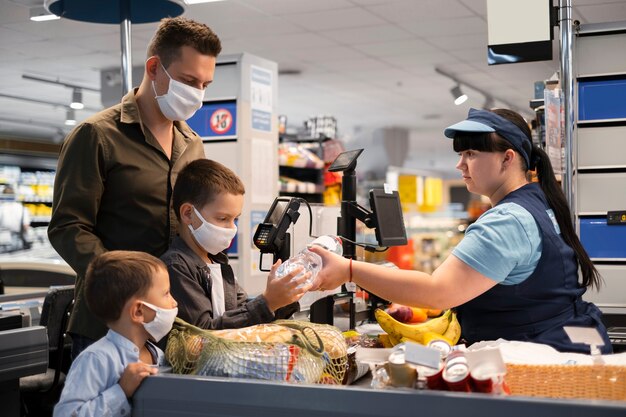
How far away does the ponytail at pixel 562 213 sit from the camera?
2.19m

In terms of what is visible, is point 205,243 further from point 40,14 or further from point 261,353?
point 40,14

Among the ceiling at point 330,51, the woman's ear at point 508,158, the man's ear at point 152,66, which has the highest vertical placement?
the ceiling at point 330,51

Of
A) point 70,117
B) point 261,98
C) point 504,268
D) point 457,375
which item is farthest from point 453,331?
point 70,117

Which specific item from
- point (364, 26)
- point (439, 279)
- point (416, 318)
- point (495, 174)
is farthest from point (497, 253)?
point (364, 26)

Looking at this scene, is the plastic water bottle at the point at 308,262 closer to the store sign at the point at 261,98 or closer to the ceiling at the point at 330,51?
the store sign at the point at 261,98

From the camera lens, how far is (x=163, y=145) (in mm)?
2398

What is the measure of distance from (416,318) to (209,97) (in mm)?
4256

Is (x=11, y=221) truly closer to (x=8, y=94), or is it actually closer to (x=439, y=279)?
(x=8, y=94)

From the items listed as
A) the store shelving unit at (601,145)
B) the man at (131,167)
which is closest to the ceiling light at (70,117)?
the store shelving unit at (601,145)

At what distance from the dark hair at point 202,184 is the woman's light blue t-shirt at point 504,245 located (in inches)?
26.8

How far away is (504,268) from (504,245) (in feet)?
0.20

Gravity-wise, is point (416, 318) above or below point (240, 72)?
below

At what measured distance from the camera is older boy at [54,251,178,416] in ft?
5.41

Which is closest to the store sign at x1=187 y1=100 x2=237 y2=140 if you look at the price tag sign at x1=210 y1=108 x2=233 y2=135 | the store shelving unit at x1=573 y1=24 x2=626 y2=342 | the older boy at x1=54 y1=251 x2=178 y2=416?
the price tag sign at x1=210 y1=108 x2=233 y2=135
